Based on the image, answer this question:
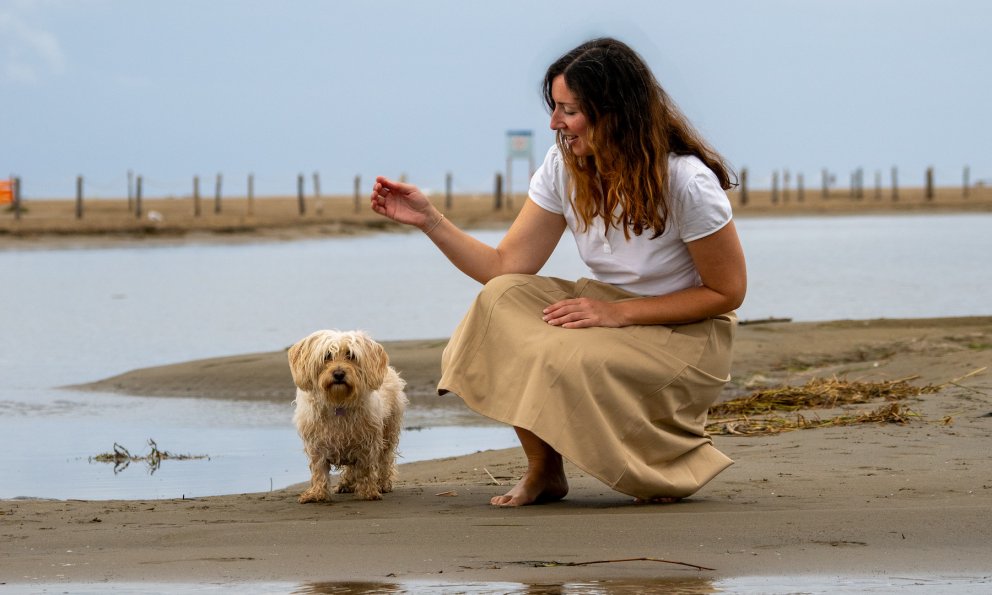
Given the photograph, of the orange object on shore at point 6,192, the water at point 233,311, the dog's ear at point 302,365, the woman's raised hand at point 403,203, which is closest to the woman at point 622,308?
the woman's raised hand at point 403,203

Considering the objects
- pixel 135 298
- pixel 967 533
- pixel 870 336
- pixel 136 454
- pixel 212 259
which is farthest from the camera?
pixel 212 259

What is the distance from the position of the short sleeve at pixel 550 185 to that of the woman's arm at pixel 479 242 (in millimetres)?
33

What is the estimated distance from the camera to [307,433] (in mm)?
6438

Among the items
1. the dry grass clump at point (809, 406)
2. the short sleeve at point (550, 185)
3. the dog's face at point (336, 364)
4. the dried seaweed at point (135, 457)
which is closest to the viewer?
the short sleeve at point (550, 185)

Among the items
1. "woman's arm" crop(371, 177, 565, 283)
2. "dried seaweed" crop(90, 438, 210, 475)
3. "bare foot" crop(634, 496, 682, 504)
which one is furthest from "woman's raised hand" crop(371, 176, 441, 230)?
"dried seaweed" crop(90, 438, 210, 475)

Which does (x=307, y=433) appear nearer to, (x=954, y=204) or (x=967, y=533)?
(x=967, y=533)

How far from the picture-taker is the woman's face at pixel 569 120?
5.13m

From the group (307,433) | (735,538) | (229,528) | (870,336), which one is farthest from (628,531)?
(870,336)

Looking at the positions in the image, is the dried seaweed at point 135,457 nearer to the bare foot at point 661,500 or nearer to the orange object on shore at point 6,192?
the bare foot at point 661,500

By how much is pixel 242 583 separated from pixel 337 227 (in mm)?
40035

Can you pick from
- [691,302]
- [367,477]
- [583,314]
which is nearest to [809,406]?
[367,477]

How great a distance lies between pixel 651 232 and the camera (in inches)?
202

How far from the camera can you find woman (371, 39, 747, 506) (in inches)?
197

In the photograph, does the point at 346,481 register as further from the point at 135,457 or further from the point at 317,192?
the point at 317,192
